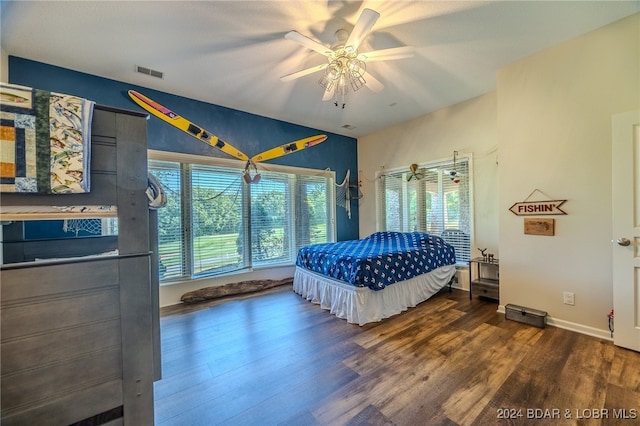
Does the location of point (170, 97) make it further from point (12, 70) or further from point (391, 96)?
point (391, 96)

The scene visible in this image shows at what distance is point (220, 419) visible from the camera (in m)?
1.50

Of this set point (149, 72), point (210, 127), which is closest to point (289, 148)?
point (210, 127)

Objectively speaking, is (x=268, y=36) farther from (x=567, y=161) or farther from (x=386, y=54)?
(x=567, y=161)

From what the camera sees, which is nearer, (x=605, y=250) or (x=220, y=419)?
(x=220, y=419)

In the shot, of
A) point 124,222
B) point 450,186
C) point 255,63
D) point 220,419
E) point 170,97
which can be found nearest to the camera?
point 124,222

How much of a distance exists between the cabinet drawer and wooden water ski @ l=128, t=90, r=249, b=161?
3.93 meters

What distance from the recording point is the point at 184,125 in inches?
138

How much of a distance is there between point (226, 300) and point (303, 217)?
1.95 metres

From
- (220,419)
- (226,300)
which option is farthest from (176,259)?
(220,419)

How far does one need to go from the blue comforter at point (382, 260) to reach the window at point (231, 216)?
90cm

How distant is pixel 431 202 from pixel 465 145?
1.04 metres

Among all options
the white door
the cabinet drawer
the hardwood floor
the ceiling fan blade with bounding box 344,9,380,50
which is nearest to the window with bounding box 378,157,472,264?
the cabinet drawer

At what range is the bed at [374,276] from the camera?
9.06ft

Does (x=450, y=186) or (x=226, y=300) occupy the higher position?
(x=450, y=186)
